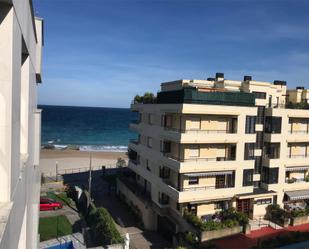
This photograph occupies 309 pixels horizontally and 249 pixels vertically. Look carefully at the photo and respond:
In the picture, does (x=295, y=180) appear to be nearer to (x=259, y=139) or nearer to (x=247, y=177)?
(x=259, y=139)

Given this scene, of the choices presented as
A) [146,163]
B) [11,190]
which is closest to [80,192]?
[146,163]

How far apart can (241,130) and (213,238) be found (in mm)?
9227

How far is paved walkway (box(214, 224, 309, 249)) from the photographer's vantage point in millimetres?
24641

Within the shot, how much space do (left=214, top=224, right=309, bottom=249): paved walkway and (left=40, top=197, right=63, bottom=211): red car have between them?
58.8 ft

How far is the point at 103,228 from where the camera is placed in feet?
84.8

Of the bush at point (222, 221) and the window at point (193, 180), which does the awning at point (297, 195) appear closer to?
the bush at point (222, 221)

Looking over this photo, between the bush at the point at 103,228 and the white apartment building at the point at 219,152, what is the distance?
4.99 metres

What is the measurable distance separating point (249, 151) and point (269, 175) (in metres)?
3.72

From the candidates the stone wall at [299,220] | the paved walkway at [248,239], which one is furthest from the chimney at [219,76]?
the paved walkway at [248,239]

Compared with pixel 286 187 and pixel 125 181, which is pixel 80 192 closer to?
pixel 125 181

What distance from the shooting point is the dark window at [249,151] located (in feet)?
94.0

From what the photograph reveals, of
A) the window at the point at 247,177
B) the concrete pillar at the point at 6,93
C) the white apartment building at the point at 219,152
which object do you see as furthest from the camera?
the window at the point at 247,177

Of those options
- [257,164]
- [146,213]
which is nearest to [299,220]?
[257,164]

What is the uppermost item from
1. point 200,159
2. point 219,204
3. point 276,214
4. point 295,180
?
point 200,159
